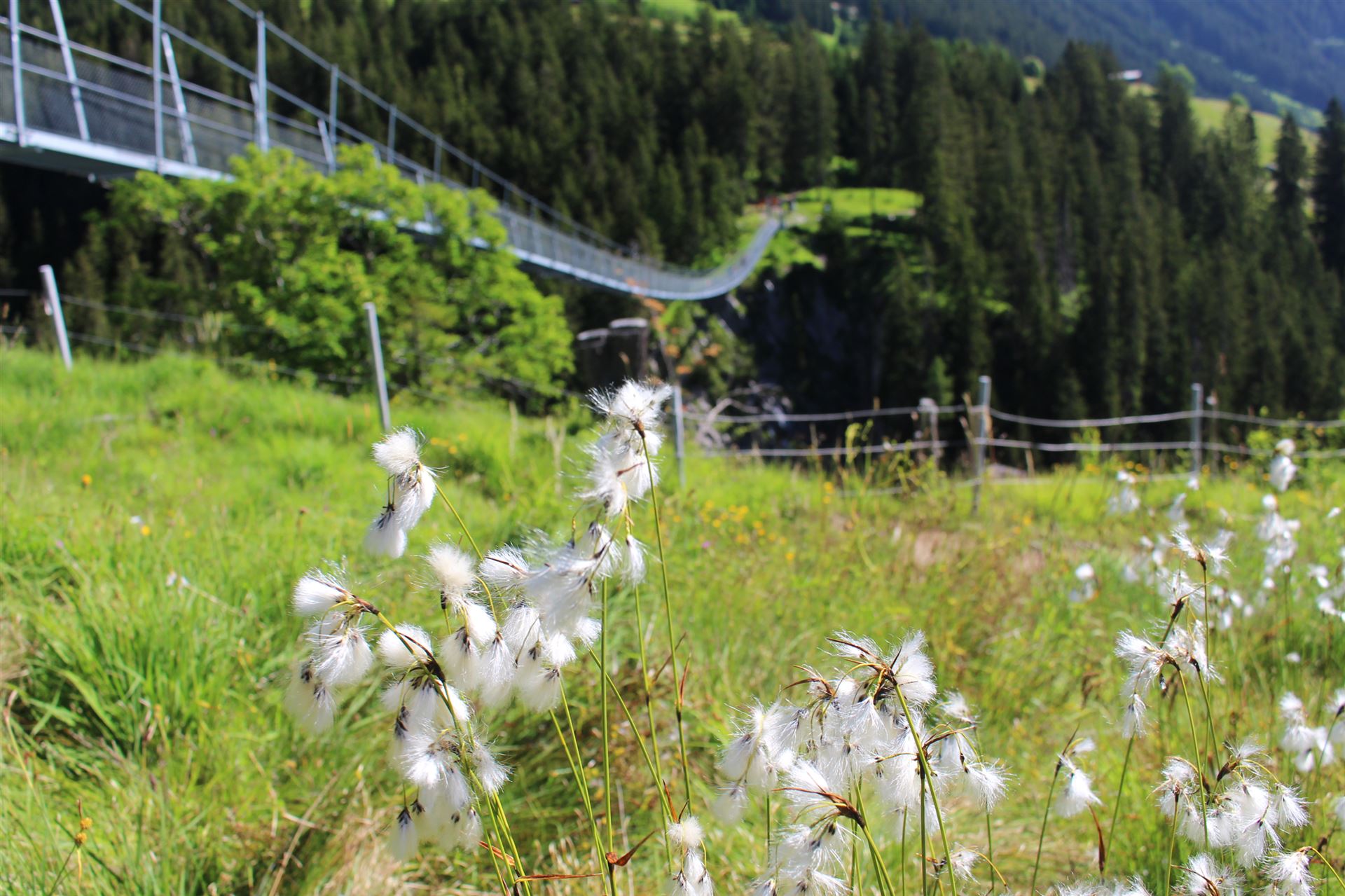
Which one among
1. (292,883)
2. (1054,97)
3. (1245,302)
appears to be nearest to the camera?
(292,883)

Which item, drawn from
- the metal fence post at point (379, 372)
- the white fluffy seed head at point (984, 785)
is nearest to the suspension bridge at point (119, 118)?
the metal fence post at point (379, 372)

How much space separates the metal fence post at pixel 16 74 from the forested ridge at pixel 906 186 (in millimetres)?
26621

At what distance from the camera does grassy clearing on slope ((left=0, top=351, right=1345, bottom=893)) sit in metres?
1.67

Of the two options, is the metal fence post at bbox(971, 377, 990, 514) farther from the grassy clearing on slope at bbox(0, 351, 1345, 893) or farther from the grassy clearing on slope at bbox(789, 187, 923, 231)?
the grassy clearing on slope at bbox(789, 187, 923, 231)

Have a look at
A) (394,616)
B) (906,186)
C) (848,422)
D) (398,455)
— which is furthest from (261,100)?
(906,186)

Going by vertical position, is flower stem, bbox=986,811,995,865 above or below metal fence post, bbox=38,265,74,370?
below

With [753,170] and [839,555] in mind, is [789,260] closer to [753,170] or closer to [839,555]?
[753,170]

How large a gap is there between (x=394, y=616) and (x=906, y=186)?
65704mm

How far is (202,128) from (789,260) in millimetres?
41837

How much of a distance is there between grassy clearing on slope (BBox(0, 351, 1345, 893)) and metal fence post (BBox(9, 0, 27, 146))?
693cm

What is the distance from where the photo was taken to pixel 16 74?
374 inches

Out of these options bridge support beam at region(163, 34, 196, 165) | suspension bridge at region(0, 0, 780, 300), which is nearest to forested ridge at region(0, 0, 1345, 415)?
suspension bridge at region(0, 0, 780, 300)

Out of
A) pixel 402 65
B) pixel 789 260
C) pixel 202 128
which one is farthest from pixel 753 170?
pixel 202 128

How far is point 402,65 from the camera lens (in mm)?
56156
